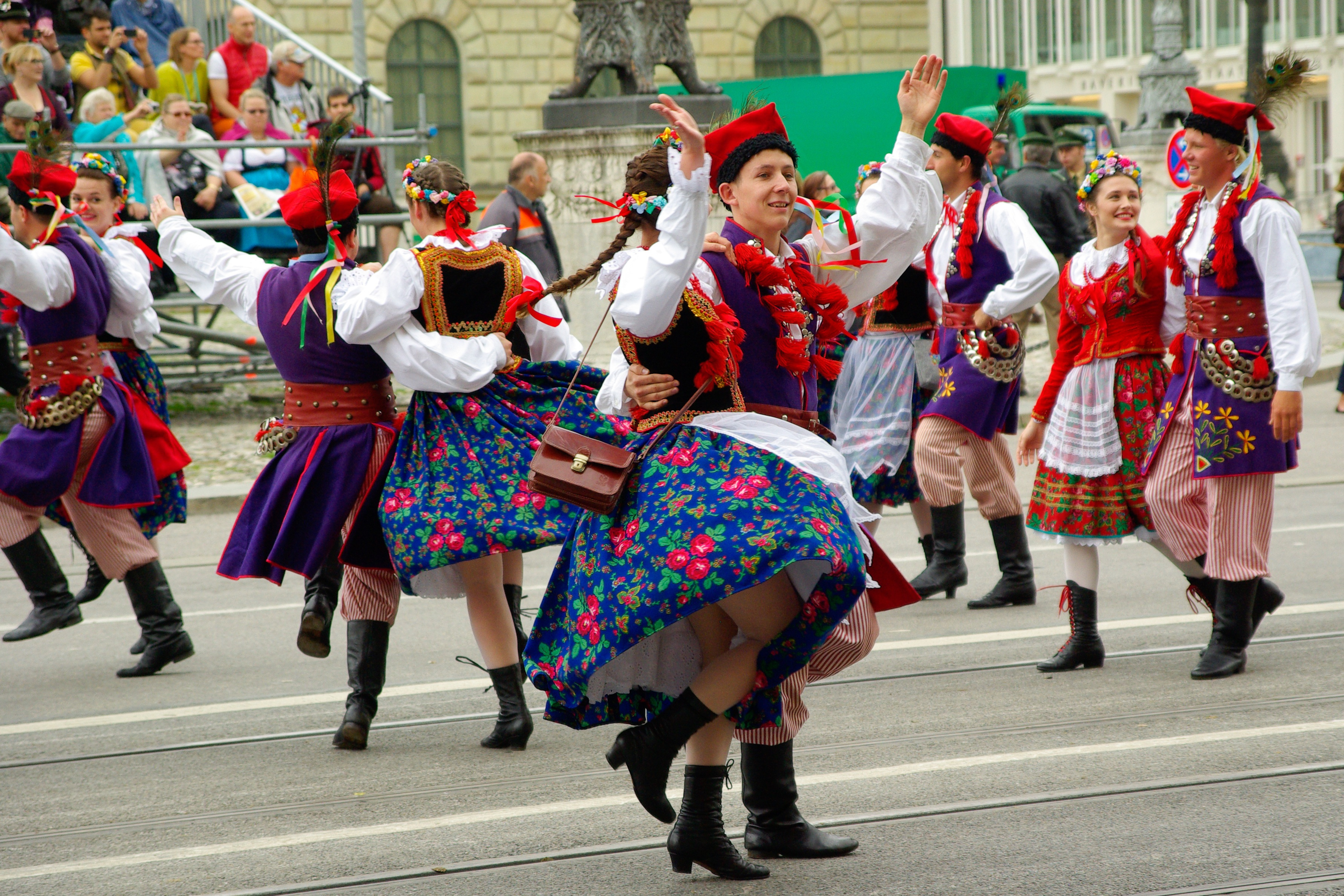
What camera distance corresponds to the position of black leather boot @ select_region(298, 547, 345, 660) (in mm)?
5129

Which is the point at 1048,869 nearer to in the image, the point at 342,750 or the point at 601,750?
the point at 601,750

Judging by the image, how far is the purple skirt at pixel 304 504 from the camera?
4941 millimetres

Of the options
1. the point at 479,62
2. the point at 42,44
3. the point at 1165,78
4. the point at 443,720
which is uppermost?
the point at 479,62

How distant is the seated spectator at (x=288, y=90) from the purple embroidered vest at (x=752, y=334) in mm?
10747

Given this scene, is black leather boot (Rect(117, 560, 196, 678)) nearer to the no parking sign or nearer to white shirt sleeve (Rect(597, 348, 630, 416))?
white shirt sleeve (Rect(597, 348, 630, 416))

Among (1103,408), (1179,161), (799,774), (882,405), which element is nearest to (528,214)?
(882,405)

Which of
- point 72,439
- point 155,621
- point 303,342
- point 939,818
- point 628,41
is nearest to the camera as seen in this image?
point 939,818

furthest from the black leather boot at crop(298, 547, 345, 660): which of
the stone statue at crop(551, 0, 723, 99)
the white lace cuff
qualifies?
the stone statue at crop(551, 0, 723, 99)

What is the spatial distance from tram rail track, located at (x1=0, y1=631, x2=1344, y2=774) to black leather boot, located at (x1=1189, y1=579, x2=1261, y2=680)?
388 millimetres

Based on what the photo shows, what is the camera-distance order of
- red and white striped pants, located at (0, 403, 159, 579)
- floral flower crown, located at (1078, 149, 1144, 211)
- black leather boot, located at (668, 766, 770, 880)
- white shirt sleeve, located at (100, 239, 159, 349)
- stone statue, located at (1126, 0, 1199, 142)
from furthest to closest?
1. stone statue, located at (1126, 0, 1199, 142)
2. white shirt sleeve, located at (100, 239, 159, 349)
3. red and white striped pants, located at (0, 403, 159, 579)
4. floral flower crown, located at (1078, 149, 1144, 211)
5. black leather boot, located at (668, 766, 770, 880)

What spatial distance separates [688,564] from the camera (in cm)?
331

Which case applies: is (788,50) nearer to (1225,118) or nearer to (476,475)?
(1225,118)

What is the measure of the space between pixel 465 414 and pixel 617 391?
1.30 metres

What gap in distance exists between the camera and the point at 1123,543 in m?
8.27
